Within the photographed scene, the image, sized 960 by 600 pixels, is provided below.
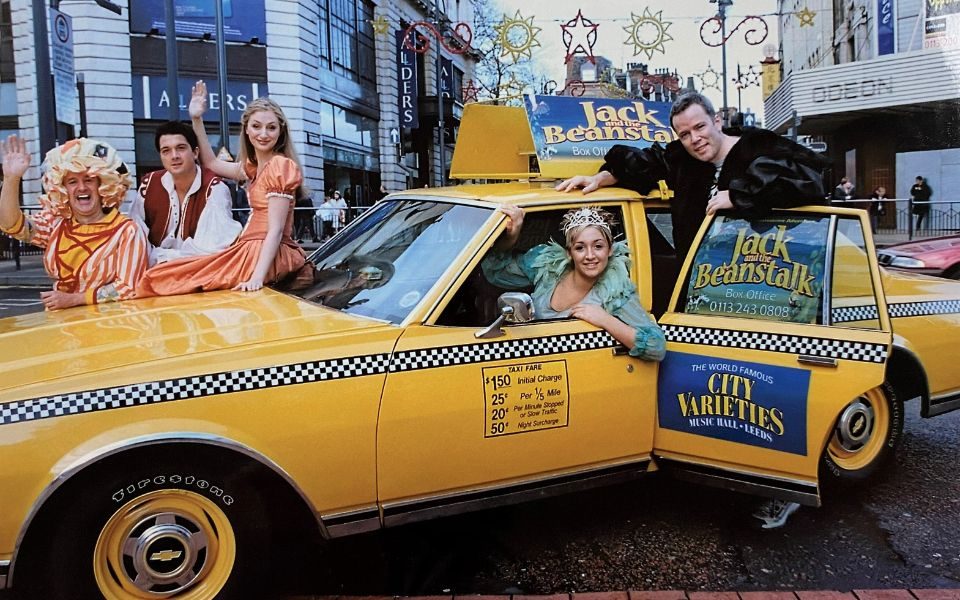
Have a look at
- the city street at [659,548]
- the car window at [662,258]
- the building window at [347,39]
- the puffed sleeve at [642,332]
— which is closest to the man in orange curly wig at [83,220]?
the city street at [659,548]

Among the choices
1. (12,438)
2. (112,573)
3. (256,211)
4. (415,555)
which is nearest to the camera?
(12,438)

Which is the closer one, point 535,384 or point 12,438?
point 12,438

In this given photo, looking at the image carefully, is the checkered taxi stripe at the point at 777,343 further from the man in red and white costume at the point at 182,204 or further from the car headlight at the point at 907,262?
the car headlight at the point at 907,262

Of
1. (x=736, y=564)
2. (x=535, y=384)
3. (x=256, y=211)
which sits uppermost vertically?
(x=256, y=211)

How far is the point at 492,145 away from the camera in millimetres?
5312

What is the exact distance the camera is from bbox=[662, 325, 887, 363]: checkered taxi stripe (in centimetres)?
347

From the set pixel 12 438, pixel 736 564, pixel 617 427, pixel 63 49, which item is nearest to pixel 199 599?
pixel 12 438

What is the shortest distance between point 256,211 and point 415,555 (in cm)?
209

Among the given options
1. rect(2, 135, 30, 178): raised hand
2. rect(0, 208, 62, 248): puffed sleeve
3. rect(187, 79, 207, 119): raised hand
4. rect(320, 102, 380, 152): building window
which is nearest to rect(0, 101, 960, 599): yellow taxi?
rect(0, 208, 62, 248): puffed sleeve

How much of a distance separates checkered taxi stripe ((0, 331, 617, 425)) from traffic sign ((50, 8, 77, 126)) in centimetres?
1285

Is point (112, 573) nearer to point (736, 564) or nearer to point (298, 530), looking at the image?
point (298, 530)

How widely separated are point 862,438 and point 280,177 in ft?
10.8

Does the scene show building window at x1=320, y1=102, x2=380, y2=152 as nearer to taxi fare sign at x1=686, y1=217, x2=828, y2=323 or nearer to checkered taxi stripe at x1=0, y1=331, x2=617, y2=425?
taxi fare sign at x1=686, y1=217, x2=828, y2=323

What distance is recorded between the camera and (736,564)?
353cm
